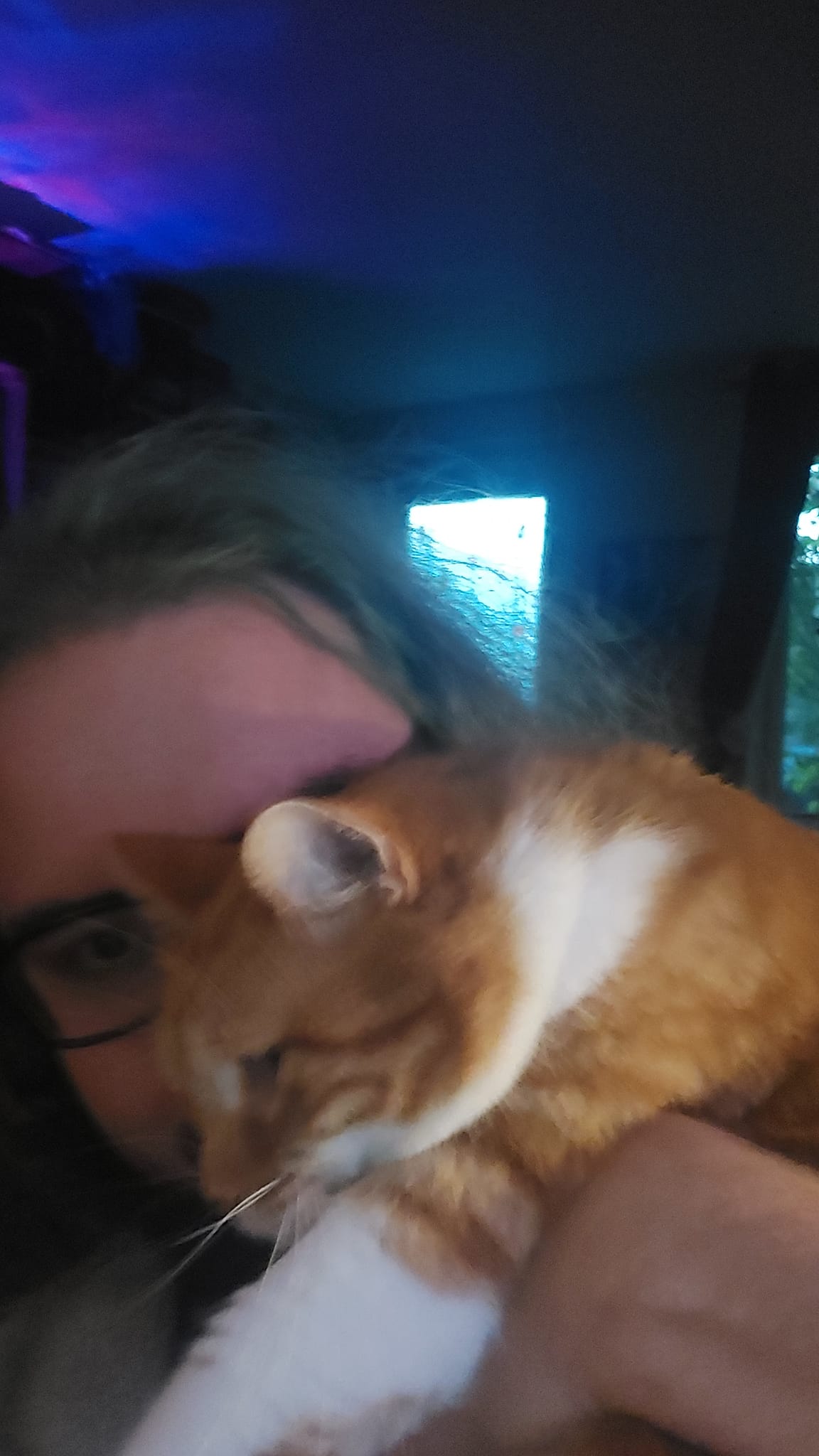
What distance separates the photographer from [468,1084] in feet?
1.48

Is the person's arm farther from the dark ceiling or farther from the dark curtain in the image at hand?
the dark ceiling

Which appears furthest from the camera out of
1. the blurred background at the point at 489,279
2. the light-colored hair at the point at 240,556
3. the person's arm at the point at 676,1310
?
the blurred background at the point at 489,279

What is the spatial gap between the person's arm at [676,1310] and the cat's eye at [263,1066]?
143 mm

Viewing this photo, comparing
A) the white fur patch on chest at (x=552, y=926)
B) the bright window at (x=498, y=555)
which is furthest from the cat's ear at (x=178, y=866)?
the bright window at (x=498, y=555)

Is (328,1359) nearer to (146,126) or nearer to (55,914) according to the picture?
(55,914)

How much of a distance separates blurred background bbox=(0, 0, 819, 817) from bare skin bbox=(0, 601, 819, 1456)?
216mm

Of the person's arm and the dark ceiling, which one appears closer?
the person's arm

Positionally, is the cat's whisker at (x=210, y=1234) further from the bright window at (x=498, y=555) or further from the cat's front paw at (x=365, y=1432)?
the bright window at (x=498, y=555)

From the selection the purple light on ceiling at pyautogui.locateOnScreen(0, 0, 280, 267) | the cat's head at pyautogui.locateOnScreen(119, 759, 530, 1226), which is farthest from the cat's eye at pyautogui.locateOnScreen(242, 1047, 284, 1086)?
the purple light on ceiling at pyautogui.locateOnScreen(0, 0, 280, 267)

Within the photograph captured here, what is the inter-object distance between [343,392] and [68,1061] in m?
0.49

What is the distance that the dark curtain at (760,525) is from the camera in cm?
68

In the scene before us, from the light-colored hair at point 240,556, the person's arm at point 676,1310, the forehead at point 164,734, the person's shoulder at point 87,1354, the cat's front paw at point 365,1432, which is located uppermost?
the light-colored hair at point 240,556

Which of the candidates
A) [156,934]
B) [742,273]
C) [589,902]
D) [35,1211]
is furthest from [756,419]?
[35,1211]

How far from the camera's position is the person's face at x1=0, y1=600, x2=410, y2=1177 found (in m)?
0.47
